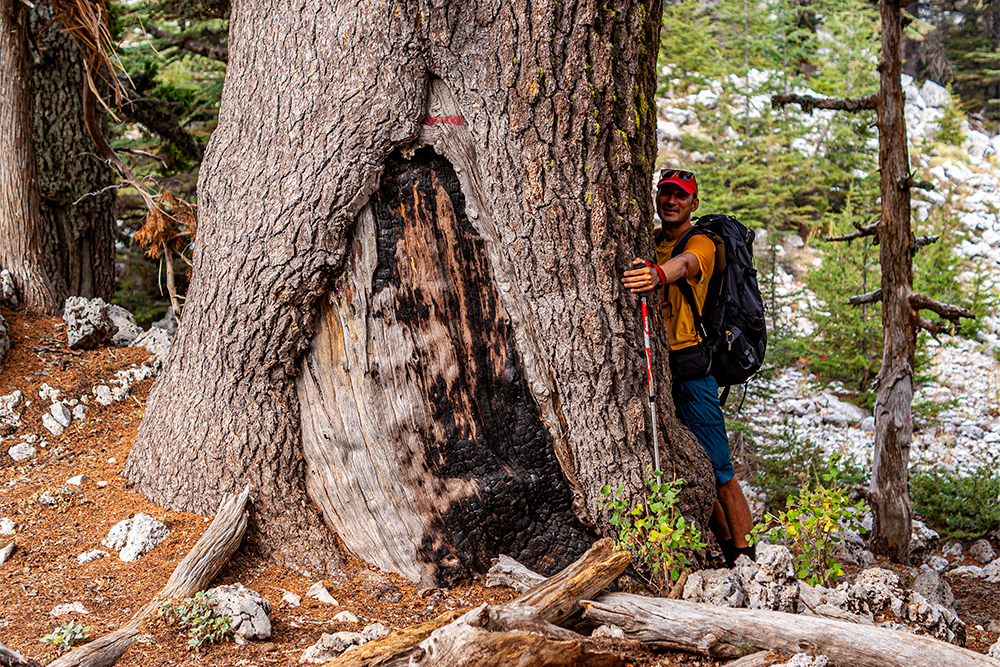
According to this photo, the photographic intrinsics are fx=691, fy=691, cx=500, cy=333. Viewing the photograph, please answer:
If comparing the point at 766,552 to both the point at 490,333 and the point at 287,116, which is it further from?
the point at 287,116

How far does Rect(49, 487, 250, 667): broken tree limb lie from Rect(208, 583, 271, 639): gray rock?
0.19m

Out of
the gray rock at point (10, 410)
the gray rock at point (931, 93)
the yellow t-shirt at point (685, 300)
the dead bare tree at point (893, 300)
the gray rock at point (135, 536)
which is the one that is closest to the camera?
the gray rock at point (135, 536)

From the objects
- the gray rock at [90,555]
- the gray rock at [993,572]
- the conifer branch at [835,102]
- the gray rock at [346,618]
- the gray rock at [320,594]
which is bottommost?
the gray rock at [993,572]

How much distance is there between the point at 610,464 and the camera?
3701 mm

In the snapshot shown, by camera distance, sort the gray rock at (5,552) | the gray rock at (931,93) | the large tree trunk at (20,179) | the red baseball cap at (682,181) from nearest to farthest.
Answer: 1. the gray rock at (5,552)
2. the red baseball cap at (682,181)
3. the large tree trunk at (20,179)
4. the gray rock at (931,93)

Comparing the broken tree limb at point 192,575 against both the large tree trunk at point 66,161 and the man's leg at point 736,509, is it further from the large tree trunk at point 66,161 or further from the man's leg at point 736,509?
the large tree trunk at point 66,161

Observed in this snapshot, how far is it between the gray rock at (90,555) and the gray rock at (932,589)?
459cm

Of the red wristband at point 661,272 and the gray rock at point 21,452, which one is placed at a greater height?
the red wristband at point 661,272

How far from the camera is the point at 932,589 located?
415 centimetres

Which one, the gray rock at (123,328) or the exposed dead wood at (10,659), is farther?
the gray rock at (123,328)

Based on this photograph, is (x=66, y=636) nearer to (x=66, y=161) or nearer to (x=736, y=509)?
(x=736, y=509)

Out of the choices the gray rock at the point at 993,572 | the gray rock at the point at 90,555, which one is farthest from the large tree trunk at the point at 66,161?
the gray rock at the point at 993,572

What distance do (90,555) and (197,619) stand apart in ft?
3.37

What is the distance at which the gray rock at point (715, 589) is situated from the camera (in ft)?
11.1
